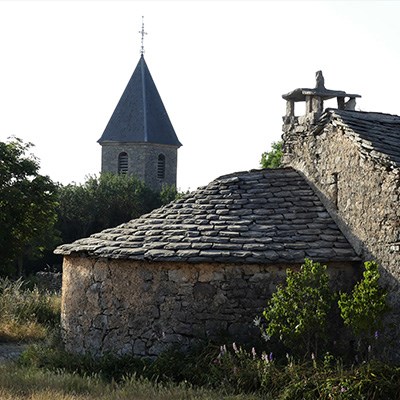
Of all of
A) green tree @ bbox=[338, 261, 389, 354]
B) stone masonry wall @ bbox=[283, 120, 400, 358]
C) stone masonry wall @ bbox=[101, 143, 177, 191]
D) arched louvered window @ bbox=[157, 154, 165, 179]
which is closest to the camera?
green tree @ bbox=[338, 261, 389, 354]

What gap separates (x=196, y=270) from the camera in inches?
394

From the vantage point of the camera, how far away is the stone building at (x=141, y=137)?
4416 centimetres

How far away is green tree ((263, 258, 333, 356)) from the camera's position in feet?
29.8

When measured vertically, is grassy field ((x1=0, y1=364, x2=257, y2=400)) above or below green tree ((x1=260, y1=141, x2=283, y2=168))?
below

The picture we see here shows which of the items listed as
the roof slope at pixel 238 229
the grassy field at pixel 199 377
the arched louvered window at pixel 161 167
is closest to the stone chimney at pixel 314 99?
the roof slope at pixel 238 229

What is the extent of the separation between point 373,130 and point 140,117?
33.9 meters

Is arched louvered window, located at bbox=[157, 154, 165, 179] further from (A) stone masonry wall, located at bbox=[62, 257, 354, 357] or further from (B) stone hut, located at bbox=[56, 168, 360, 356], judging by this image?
(A) stone masonry wall, located at bbox=[62, 257, 354, 357]

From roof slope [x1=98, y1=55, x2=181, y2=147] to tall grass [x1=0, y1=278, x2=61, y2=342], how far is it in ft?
91.7

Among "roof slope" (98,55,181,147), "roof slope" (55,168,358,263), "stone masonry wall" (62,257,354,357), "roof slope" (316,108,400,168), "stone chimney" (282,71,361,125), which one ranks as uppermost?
"roof slope" (98,55,181,147)

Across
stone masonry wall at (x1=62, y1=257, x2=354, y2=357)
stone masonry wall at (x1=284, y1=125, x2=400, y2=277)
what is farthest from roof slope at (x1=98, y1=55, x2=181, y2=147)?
stone masonry wall at (x1=62, y1=257, x2=354, y2=357)

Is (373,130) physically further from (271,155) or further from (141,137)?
(141,137)

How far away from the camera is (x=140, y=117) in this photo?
44.4 metres

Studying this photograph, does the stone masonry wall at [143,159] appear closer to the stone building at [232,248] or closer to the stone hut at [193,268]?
the stone building at [232,248]

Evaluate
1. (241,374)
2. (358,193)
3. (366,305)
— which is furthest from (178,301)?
(358,193)
